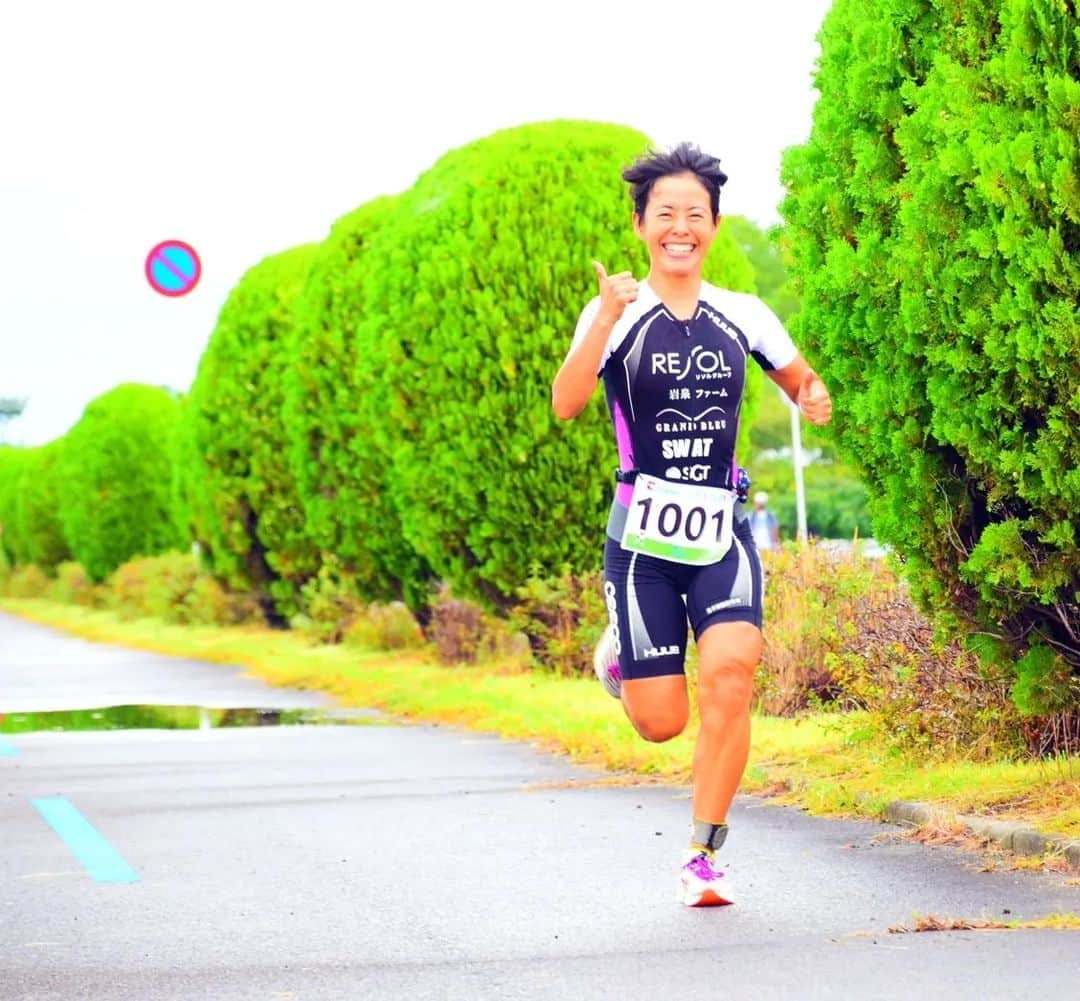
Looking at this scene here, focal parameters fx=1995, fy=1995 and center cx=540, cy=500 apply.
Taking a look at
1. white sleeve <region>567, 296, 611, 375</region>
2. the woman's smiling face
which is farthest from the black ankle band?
the woman's smiling face

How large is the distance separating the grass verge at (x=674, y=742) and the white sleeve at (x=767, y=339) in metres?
2.00

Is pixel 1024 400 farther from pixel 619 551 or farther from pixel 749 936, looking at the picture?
pixel 749 936

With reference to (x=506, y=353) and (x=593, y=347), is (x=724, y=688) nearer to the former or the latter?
(x=593, y=347)

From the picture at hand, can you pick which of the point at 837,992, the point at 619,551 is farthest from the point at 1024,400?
the point at 837,992

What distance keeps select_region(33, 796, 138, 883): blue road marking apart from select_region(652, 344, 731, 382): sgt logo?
285 centimetres

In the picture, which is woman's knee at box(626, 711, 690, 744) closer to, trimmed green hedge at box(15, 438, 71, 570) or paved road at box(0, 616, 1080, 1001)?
paved road at box(0, 616, 1080, 1001)

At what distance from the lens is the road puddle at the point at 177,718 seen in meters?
15.6

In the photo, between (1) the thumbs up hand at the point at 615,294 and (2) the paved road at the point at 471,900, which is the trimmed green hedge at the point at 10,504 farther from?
(1) the thumbs up hand at the point at 615,294

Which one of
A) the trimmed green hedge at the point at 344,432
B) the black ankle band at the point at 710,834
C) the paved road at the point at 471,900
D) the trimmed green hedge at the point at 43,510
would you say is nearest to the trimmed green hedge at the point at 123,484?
the trimmed green hedge at the point at 43,510

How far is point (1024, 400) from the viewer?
7.26m

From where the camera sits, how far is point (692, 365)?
6.63 m

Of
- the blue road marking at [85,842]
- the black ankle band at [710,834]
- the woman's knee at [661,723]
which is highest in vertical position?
the woman's knee at [661,723]

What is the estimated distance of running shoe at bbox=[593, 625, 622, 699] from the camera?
6980 mm

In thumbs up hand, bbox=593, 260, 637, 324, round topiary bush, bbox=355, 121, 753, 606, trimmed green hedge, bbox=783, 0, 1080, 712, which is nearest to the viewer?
thumbs up hand, bbox=593, 260, 637, 324
